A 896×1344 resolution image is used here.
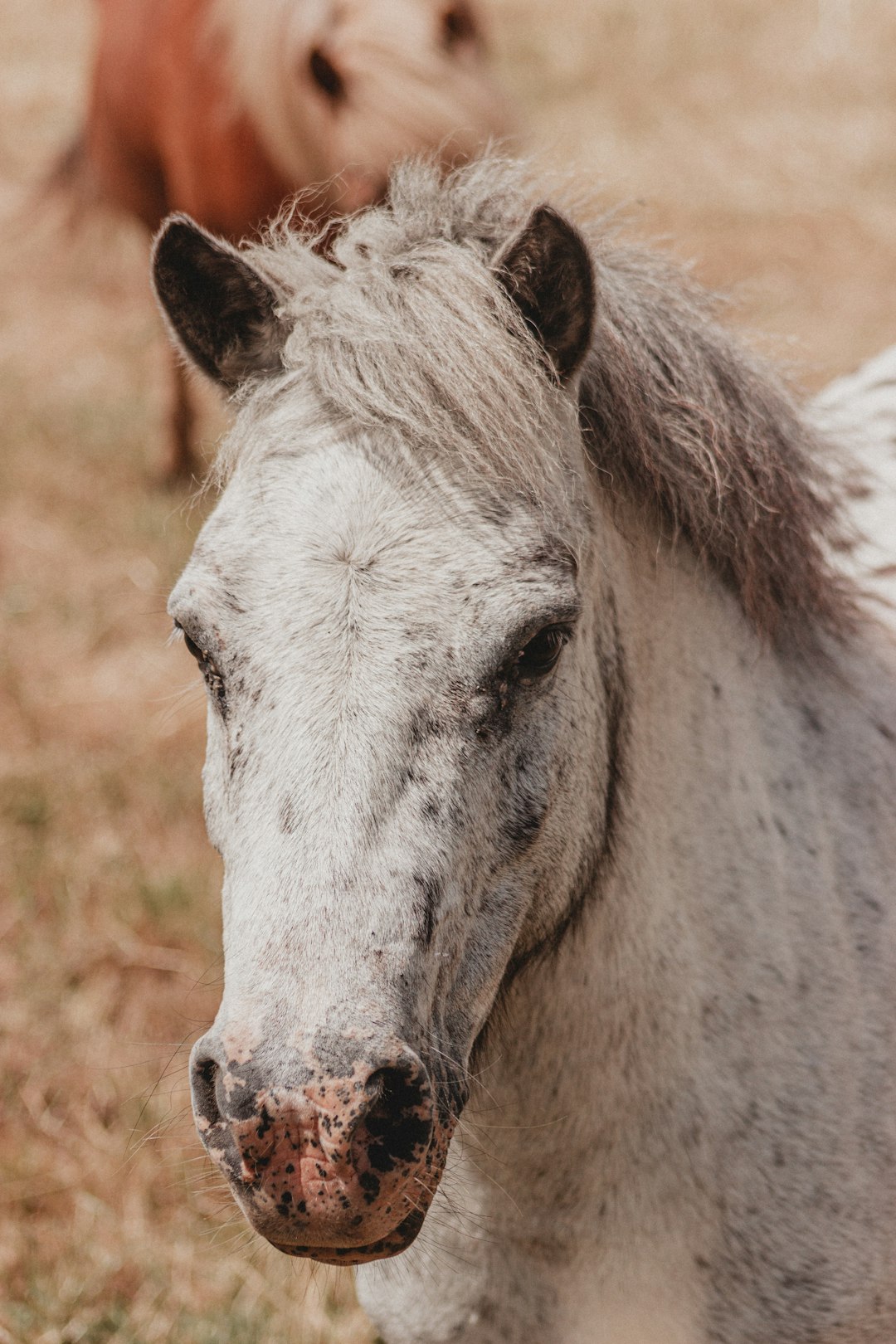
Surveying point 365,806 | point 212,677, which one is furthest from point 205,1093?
point 212,677

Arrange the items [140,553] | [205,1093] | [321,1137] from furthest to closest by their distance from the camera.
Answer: [140,553] < [205,1093] < [321,1137]

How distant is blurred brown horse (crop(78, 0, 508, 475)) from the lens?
499 centimetres

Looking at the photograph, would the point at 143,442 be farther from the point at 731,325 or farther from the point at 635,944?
the point at 635,944

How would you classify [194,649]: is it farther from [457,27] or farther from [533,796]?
[457,27]

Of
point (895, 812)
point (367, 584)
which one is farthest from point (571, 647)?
point (895, 812)

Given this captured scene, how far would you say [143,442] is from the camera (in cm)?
707

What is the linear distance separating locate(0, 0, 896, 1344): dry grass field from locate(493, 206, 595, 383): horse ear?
2.18 feet

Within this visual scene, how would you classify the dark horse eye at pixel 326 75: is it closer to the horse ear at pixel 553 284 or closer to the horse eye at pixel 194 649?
the horse ear at pixel 553 284

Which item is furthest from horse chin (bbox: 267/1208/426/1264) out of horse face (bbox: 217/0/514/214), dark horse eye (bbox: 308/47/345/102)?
dark horse eye (bbox: 308/47/345/102)

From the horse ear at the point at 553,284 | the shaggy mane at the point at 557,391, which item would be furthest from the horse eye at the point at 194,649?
the horse ear at the point at 553,284

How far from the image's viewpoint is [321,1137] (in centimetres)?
141

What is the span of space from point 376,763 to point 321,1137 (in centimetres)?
44

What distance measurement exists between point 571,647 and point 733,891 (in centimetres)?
55

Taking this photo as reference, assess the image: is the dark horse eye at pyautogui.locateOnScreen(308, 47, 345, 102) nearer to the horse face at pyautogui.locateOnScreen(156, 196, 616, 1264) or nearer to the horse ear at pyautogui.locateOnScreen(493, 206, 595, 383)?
the horse face at pyautogui.locateOnScreen(156, 196, 616, 1264)
